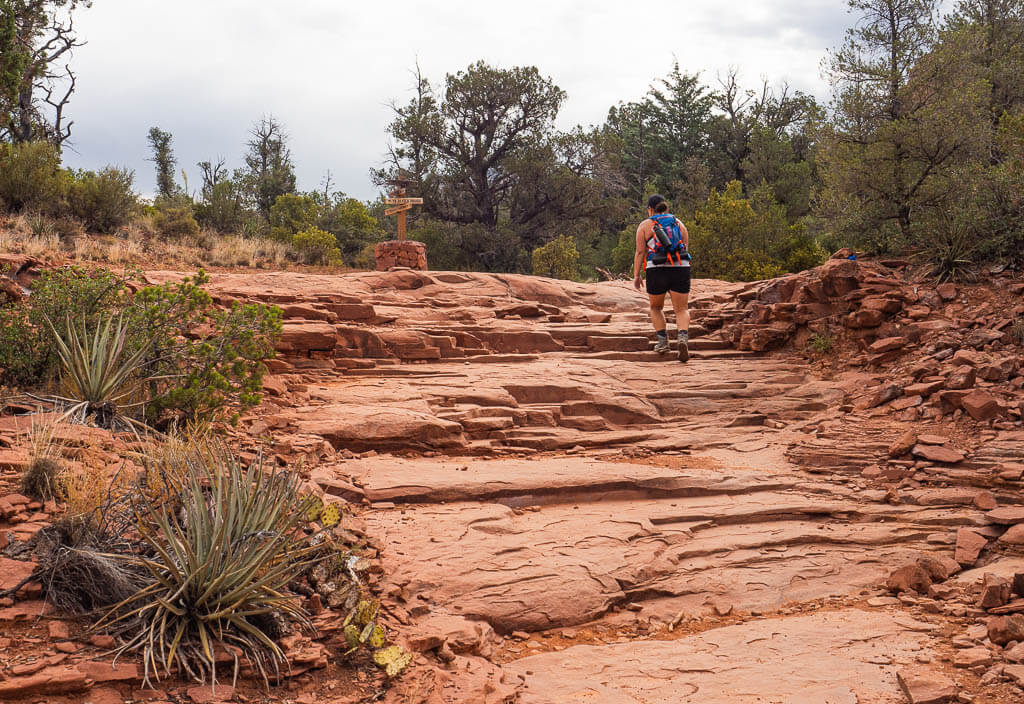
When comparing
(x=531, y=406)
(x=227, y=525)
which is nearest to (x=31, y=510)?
(x=227, y=525)

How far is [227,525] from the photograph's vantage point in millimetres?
3896

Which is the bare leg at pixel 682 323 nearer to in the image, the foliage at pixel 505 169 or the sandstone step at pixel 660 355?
the sandstone step at pixel 660 355

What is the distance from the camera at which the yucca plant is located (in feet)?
11.6

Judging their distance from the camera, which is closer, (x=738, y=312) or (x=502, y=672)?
(x=502, y=672)

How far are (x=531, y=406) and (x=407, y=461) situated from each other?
225 cm

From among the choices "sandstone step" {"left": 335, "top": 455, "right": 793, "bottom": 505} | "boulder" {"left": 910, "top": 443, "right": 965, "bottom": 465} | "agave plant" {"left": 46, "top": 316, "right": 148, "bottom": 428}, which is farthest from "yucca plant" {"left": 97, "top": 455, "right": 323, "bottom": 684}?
"boulder" {"left": 910, "top": 443, "right": 965, "bottom": 465}

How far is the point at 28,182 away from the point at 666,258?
1490 centimetres

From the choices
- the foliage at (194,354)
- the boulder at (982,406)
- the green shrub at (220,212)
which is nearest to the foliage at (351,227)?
the green shrub at (220,212)

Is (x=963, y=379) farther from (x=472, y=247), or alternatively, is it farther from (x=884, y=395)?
(x=472, y=247)

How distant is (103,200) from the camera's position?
1759cm

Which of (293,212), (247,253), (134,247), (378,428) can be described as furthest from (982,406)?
(293,212)

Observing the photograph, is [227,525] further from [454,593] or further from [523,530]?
[523,530]

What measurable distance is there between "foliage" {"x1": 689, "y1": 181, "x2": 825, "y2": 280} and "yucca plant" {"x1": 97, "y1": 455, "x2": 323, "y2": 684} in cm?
1899

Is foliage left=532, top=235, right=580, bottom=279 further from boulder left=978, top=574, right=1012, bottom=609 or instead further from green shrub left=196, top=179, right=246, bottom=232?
boulder left=978, top=574, right=1012, bottom=609
